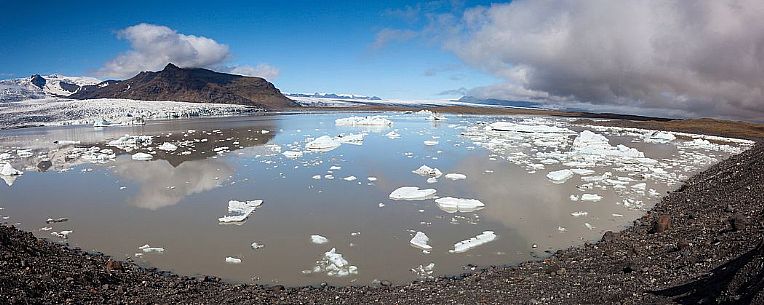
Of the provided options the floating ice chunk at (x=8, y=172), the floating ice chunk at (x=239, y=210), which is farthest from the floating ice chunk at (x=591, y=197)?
the floating ice chunk at (x=8, y=172)

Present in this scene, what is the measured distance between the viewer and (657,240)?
7488 millimetres

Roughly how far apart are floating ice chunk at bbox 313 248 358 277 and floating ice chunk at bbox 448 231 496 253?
81.4 inches

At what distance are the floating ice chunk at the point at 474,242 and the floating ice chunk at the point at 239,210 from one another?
5165 mm

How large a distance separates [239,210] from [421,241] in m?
4.87

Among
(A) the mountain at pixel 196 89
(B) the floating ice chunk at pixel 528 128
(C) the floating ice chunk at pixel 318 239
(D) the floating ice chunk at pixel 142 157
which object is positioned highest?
(A) the mountain at pixel 196 89

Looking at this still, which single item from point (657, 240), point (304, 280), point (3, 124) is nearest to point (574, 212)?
point (657, 240)

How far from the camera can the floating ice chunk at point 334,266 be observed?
7328mm

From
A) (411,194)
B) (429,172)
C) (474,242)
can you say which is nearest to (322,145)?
(429,172)

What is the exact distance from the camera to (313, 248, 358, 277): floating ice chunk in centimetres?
733

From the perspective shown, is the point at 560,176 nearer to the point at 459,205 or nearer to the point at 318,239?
the point at 459,205

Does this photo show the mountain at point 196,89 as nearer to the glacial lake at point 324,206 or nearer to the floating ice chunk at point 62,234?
the glacial lake at point 324,206

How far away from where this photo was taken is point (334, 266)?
7.56 m

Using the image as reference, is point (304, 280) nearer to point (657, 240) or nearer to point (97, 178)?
point (657, 240)

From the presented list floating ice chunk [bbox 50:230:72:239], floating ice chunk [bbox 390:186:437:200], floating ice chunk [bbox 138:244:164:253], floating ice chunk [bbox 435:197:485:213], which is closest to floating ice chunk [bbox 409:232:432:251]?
floating ice chunk [bbox 435:197:485:213]
